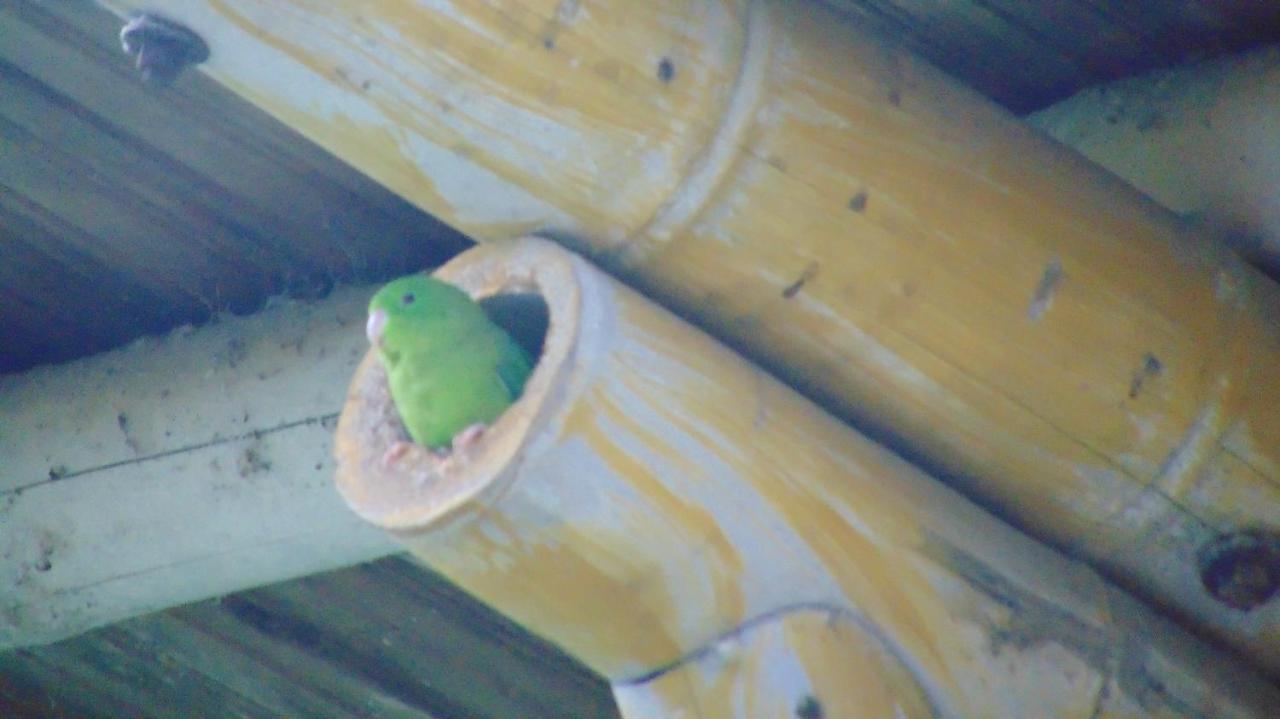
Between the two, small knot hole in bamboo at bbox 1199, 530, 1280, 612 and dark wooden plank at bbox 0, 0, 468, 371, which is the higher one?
small knot hole in bamboo at bbox 1199, 530, 1280, 612

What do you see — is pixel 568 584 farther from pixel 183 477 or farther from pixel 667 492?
pixel 183 477

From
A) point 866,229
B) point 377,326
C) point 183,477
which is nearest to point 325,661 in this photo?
point 183,477

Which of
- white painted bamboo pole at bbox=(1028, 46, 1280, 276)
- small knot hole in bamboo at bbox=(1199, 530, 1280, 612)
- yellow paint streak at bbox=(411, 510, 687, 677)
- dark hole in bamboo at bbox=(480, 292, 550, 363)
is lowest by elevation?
yellow paint streak at bbox=(411, 510, 687, 677)

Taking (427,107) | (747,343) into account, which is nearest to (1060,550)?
(747,343)

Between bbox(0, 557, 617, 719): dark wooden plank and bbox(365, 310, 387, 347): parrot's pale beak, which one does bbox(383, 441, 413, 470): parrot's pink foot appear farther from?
bbox(0, 557, 617, 719): dark wooden plank

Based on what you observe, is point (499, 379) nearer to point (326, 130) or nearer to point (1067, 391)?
point (326, 130)

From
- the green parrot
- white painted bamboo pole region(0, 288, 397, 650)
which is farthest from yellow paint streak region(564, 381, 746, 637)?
white painted bamboo pole region(0, 288, 397, 650)

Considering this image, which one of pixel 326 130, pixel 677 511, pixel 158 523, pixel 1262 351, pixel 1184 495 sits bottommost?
pixel 158 523
